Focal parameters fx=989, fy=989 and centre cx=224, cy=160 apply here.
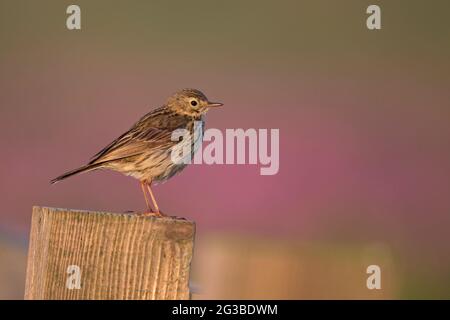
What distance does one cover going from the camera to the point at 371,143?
1614 centimetres

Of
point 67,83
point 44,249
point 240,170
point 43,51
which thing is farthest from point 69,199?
point 44,249

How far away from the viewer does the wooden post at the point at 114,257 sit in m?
5.33

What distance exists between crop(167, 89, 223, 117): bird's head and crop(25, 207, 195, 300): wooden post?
5134 millimetres

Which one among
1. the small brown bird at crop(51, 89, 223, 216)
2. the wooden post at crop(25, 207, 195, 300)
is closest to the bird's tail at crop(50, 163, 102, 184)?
the small brown bird at crop(51, 89, 223, 216)

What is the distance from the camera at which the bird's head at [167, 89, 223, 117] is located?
1050cm

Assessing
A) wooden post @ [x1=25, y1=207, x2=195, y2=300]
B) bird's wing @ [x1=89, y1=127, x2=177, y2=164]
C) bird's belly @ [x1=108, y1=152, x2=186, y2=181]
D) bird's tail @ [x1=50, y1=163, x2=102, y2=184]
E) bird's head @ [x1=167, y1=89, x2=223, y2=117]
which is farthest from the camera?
bird's head @ [x1=167, y1=89, x2=223, y2=117]

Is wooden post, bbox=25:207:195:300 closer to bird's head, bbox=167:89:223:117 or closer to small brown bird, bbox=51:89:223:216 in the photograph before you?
small brown bird, bbox=51:89:223:216

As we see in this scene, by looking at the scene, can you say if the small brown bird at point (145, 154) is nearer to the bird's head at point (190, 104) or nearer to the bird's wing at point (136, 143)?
the bird's wing at point (136, 143)

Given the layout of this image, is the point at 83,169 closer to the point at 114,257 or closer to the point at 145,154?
the point at 145,154

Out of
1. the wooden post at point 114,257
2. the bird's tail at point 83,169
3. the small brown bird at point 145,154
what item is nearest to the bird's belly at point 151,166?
the small brown bird at point 145,154

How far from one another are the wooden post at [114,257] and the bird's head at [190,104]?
513 cm

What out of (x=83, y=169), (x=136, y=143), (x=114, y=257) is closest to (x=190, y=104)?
(x=136, y=143)

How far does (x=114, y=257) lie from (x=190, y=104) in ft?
17.4
